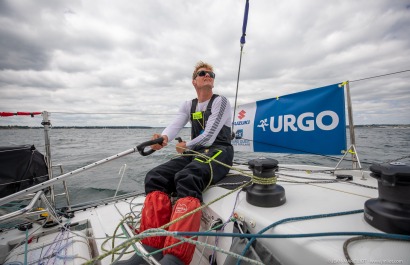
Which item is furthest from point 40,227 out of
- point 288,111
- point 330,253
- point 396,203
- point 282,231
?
point 288,111

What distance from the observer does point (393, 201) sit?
771 mm

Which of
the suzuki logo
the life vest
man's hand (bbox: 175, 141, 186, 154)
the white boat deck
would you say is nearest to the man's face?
the life vest

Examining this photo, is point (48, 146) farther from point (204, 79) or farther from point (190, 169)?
point (204, 79)

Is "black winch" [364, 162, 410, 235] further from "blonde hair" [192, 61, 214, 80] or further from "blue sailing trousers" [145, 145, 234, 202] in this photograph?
"blonde hair" [192, 61, 214, 80]

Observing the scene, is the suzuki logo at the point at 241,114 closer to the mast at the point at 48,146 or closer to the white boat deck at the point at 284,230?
the white boat deck at the point at 284,230

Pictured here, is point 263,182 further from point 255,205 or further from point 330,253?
point 330,253

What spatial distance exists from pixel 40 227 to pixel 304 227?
7.29ft

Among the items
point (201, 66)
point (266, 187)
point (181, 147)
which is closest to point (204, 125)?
point (181, 147)

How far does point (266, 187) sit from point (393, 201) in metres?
0.55

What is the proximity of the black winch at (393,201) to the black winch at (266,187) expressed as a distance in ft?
1.40

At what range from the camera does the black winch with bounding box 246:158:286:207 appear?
1.13 metres

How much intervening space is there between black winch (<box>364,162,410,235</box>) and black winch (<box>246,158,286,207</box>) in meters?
0.43

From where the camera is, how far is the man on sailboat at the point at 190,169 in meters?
1.24

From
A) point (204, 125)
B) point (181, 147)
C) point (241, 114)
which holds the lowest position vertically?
point (181, 147)
